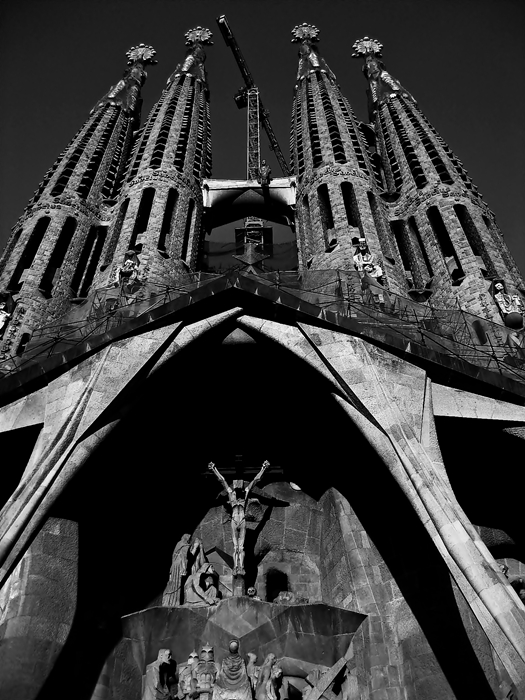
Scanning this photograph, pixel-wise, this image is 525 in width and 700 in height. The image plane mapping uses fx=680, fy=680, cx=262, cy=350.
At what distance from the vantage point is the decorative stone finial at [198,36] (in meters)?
38.6

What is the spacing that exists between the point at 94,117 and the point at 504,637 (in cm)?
2587

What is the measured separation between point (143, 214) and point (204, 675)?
596 inches

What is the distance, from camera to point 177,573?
446 inches

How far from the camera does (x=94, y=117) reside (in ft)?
91.0

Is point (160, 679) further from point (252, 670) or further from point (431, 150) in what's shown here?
point (431, 150)

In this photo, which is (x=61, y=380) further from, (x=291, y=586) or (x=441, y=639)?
(x=441, y=639)

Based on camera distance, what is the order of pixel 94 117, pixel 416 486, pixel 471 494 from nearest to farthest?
pixel 416 486 < pixel 471 494 < pixel 94 117

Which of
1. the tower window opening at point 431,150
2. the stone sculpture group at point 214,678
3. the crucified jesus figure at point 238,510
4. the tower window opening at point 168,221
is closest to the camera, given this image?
the stone sculpture group at point 214,678

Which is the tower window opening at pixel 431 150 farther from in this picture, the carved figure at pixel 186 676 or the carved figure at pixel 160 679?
the carved figure at pixel 160 679

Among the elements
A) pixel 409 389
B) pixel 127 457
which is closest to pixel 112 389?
pixel 127 457

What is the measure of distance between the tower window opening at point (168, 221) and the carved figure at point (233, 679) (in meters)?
12.4

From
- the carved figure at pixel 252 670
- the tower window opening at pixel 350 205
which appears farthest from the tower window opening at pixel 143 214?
the carved figure at pixel 252 670

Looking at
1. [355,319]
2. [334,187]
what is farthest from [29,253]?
[355,319]

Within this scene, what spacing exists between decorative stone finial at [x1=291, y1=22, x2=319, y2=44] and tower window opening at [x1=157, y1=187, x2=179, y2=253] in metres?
20.6
